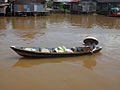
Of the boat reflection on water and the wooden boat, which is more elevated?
the wooden boat

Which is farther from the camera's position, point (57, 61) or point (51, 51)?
point (51, 51)

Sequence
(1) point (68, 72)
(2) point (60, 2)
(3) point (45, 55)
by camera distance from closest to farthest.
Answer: (1) point (68, 72) < (3) point (45, 55) < (2) point (60, 2)

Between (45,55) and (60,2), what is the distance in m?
37.1

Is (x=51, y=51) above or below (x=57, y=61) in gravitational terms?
above

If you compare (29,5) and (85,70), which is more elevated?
(29,5)

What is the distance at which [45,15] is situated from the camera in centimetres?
3703

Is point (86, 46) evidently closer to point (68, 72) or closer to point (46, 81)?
point (68, 72)

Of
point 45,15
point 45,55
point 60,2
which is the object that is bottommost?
point 45,55

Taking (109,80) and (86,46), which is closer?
(109,80)

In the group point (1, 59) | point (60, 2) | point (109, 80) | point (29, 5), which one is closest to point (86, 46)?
point (109, 80)

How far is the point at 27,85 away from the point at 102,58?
17.3ft

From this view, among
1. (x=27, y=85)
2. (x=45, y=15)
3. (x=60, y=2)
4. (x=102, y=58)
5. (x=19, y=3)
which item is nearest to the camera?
(x=27, y=85)

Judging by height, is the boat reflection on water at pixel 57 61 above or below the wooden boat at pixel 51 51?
below

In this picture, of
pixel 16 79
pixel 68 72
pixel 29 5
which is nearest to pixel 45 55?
pixel 68 72
